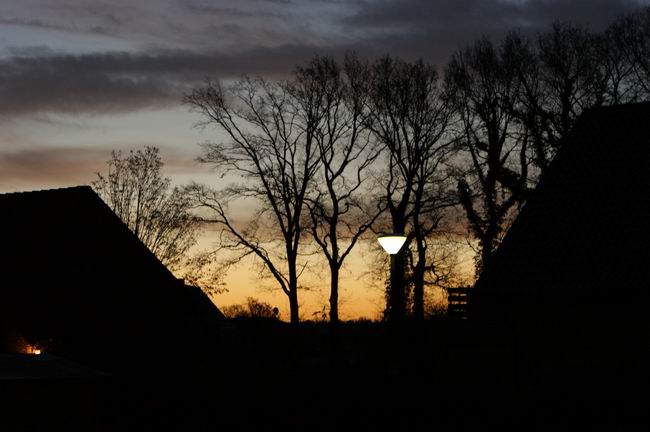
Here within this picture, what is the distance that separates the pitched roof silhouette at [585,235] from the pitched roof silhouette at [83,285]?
1638cm

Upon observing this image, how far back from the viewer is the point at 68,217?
123 ft

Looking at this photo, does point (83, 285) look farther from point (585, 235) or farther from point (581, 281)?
point (581, 281)

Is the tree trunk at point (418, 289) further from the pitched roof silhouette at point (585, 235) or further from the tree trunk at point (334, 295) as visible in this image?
the pitched roof silhouette at point (585, 235)

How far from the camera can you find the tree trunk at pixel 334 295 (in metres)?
46.2

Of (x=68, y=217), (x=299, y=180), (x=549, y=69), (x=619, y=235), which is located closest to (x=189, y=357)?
(x=68, y=217)

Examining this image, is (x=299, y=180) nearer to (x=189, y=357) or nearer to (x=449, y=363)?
(x=189, y=357)

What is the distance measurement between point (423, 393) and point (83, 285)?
1905 centimetres

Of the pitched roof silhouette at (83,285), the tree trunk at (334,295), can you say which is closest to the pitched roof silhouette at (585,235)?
the pitched roof silhouette at (83,285)

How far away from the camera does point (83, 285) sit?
3597cm

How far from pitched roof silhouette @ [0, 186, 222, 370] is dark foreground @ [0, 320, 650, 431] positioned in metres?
8.77

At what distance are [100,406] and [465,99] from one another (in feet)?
100

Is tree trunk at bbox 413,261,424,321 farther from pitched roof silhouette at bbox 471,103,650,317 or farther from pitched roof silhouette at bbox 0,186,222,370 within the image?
pitched roof silhouette at bbox 471,103,650,317

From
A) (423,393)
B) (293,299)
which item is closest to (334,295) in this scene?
(293,299)

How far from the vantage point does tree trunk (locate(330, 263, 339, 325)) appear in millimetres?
46188
